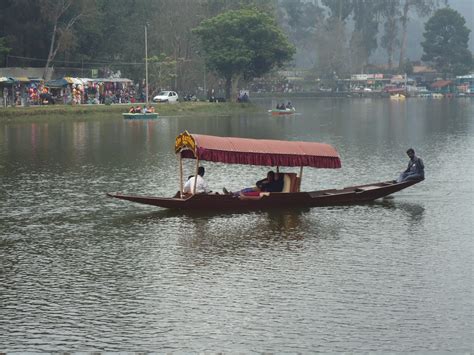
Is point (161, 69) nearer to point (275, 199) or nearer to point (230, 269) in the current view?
point (275, 199)

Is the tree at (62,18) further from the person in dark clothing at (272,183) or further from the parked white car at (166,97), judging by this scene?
the person in dark clothing at (272,183)

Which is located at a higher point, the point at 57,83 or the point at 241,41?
the point at 241,41

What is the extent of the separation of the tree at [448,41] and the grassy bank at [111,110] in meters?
96.2

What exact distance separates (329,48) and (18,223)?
15815 centimetres

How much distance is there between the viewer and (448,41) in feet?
602

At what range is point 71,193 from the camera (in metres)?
30.9

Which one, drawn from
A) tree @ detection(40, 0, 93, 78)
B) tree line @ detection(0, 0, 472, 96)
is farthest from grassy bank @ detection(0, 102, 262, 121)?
tree @ detection(40, 0, 93, 78)

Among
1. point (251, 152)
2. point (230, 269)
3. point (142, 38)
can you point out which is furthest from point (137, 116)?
point (230, 269)

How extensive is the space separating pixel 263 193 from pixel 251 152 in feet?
4.64

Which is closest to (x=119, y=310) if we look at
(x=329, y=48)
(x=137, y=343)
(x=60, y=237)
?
(x=137, y=343)

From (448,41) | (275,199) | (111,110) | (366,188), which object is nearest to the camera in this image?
(275,199)

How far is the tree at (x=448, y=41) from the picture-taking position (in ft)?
596

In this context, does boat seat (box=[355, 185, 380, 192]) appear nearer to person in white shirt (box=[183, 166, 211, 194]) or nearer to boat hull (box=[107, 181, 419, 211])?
boat hull (box=[107, 181, 419, 211])

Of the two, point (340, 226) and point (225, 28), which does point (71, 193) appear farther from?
point (225, 28)
